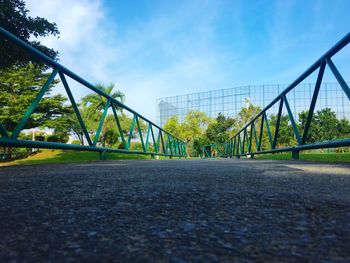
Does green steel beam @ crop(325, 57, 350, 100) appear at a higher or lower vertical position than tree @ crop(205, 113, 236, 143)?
lower

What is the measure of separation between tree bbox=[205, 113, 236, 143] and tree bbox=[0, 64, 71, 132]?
18702 mm

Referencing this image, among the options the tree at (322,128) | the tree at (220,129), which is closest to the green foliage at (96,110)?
the tree at (220,129)

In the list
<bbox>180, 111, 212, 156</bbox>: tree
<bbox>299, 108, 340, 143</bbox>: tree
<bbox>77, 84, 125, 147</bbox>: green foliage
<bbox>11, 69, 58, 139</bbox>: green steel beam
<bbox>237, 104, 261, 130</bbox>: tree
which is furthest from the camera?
<bbox>180, 111, 212, 156</bbox>: tree

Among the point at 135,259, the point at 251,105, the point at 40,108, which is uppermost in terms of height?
the point at 251,105

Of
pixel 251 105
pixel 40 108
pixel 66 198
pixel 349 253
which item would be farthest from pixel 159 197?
pixel 251 105

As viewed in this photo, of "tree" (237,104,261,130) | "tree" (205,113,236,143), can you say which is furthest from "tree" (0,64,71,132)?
"tree" (237,104,261,130)

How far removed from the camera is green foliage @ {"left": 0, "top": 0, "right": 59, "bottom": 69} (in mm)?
7863

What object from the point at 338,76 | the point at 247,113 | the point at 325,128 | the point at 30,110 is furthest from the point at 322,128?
the point at 30,110

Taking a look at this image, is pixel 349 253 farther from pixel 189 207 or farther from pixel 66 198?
pixel 66 198

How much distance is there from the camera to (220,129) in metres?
37.3

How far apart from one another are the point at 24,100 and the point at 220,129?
76.6ft

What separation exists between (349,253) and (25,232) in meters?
0.90

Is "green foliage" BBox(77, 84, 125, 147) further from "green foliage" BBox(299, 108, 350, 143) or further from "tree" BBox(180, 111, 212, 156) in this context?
"green foliage" BBox(299, 108, 350, 143)

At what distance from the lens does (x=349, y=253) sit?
0.76 m
